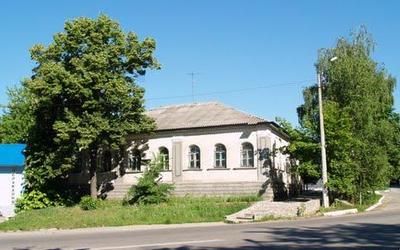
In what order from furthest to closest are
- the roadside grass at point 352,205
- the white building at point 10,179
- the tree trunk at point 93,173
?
the tree trunk at point 93,173 → the white building at point 10,179 → the roadside grass at point 352,205

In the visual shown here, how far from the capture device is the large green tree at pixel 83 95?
3262cm

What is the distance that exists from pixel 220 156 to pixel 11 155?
537 inches

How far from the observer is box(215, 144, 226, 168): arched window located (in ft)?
115

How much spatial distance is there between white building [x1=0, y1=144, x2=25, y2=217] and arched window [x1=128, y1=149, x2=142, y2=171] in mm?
7138

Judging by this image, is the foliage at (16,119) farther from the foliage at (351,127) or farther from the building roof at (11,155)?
the foliage at (351,127)

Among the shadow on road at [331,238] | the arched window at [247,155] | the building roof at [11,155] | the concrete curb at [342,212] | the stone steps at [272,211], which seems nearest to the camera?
the shadow on road at [331,238]

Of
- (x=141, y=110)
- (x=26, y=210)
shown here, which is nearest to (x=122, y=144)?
(x=141, y=110)

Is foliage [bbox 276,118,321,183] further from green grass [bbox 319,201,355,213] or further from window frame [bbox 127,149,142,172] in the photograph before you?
window frame [bbox 127,149,142,172]

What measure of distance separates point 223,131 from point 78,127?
30.0 ft

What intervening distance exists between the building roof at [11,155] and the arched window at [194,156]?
35.7ft

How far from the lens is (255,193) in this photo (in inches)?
1309

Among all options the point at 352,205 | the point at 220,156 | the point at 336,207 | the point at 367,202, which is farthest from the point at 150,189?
the point at 367,202

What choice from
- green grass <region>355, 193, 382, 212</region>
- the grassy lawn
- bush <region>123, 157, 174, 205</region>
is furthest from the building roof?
green grass <region>355, 193, 382, 212</region>

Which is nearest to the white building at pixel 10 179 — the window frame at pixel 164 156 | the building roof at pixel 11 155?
the building roof at pixel 11 155
